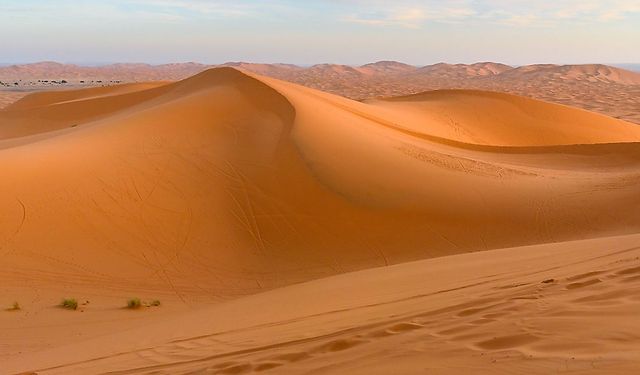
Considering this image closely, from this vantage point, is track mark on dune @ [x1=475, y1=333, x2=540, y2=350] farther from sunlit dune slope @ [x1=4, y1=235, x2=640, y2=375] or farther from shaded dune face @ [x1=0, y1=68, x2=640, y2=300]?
shaded dune face @ [x1=0, y1=68, x2=640, y2=300]

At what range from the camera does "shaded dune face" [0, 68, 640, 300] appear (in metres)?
9.20

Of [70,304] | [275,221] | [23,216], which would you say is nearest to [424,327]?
[70,304]

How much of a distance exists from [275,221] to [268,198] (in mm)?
911

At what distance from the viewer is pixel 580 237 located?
9.13 m

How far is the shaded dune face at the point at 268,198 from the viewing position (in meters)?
9.20

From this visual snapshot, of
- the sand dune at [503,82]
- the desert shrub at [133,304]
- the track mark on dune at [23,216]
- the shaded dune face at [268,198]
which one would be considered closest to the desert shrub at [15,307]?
the shaded dune face at [268,198]

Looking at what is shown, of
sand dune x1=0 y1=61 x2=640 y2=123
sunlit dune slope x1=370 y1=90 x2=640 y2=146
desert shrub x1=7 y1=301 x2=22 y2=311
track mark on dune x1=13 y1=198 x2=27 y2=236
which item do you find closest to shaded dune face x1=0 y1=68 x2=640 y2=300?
track mark on dune x1=13 y1=198 x2=27 y2=236

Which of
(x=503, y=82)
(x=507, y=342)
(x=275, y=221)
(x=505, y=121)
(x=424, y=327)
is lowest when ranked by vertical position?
(x=275, y=221)

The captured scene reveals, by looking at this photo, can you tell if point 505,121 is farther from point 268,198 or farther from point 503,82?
point 503,82

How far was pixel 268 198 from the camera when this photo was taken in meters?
11.4

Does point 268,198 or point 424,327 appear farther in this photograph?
point 268,198

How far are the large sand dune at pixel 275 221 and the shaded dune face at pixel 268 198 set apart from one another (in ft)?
0.14

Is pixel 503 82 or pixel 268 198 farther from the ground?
pixel 503 82

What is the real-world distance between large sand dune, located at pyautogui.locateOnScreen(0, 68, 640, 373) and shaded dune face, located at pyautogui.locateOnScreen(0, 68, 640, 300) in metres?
0.04
